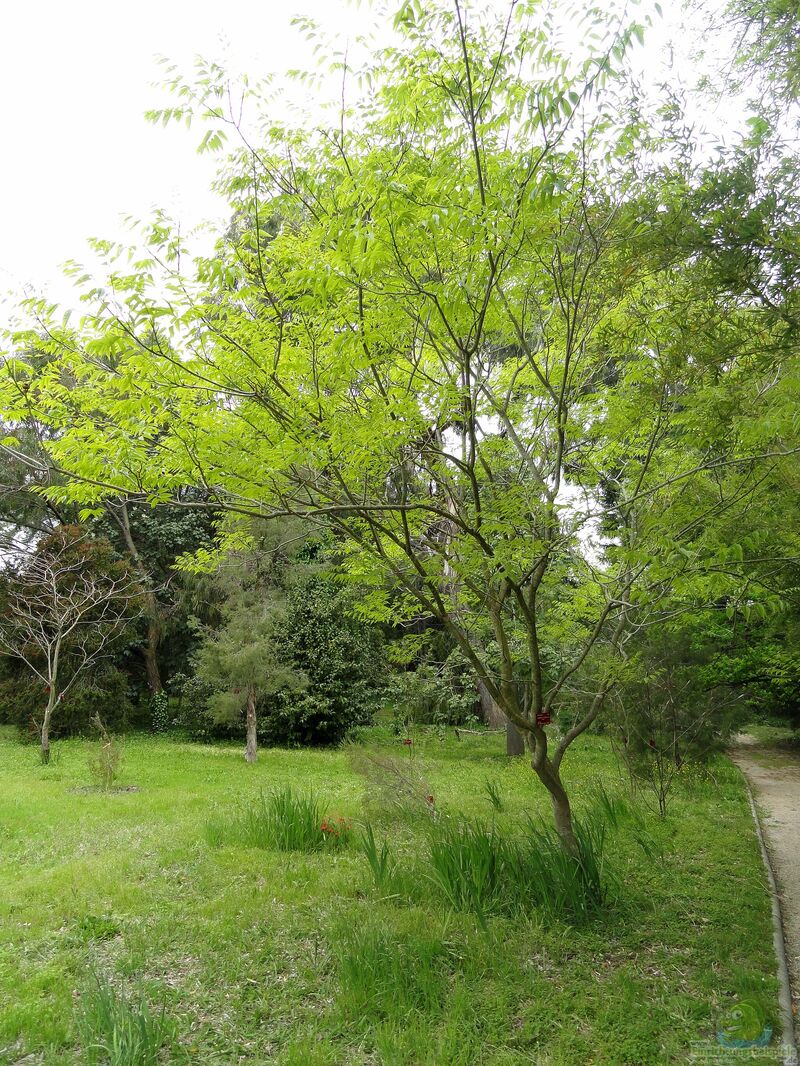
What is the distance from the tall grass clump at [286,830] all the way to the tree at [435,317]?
6.82ft

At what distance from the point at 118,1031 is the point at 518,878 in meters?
2.27

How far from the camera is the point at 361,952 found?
344 cm

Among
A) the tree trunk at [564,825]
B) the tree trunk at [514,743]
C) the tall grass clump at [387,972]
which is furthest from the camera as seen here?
the tree trunk at [514,743]

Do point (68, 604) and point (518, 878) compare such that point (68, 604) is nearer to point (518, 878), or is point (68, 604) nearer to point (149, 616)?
point (149, 616)

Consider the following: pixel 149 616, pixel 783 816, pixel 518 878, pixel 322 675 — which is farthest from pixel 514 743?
pixel 149 616

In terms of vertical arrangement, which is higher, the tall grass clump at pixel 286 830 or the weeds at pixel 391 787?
the weeds at pixel 391 787

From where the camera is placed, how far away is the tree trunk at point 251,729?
12125mm

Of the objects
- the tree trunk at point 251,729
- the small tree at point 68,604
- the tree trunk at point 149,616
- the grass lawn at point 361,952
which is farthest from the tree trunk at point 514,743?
the tree trunk at point 149,616

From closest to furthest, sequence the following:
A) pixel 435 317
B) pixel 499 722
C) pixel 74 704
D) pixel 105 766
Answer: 1. pixel 435 317
2. pixel 105 766
3. pixel 499 722
4. pixel 74 704

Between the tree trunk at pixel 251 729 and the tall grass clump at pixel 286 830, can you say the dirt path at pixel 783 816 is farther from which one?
the tree trunk at pixel 251 729

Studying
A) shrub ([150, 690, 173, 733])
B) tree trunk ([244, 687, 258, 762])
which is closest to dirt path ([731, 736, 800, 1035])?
tree trunk ([244, 687, 258, 762])

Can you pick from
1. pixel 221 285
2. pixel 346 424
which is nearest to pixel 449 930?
pixel 346 424

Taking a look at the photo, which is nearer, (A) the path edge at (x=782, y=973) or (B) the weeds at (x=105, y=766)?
(A) the path edge at (x=782, y=973)

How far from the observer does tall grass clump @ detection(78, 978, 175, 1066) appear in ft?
8.60
